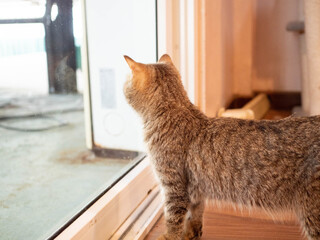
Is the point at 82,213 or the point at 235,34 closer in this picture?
the point at 82,213

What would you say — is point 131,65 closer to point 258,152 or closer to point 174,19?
point 258,152

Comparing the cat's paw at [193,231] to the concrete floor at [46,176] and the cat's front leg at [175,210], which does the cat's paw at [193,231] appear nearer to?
the cat's front leg at [175,210]

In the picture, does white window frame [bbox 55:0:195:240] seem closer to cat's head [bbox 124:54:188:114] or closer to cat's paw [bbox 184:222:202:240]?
cat's paw [bbox 184:222:202:240]

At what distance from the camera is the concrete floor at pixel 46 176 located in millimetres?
1149

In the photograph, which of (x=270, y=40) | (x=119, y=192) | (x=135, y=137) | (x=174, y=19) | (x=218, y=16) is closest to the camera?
(x=119, y=192)

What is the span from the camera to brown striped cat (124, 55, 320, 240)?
0.91 metres

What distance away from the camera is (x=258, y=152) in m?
0.94

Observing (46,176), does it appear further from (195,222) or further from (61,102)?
(195,222)

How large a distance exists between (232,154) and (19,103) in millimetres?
1211

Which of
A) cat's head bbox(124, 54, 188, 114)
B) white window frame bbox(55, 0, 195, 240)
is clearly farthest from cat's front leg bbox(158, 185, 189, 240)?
cat's head bbox(124, 54, 188, 114)

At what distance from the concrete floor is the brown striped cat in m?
0.30

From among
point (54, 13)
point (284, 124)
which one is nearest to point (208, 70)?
point (54, 13)

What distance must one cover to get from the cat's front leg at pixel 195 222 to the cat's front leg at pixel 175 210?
9 centimetres

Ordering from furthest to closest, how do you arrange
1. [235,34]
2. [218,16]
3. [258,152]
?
[235,34], [218,16], [258,152]
